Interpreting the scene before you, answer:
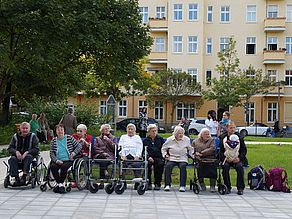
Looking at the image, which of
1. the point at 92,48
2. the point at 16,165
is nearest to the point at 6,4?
the point at 92,48

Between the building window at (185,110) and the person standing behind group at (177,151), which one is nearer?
the person standing behind group at (177,151)

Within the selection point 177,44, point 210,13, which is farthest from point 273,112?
point 210,13

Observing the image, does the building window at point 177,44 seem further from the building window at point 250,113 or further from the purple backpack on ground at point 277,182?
the purple backpack on ground at point 277,182

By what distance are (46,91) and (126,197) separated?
70.7ft

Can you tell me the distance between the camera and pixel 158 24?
163ft

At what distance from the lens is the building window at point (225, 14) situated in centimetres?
4941

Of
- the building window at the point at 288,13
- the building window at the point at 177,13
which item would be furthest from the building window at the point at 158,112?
the building window at the point at 288,13

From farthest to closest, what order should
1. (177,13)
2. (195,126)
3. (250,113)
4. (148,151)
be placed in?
(177,13) → (250,113) → (195,126) → (148,151)

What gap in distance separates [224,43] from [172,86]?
809cm

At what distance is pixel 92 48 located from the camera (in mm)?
21594

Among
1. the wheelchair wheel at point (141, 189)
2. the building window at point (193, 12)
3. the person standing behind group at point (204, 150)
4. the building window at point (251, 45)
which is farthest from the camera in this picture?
the building window at point (193, 12)

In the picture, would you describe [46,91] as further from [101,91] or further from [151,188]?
[151,188]

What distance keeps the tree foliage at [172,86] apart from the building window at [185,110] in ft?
8.27

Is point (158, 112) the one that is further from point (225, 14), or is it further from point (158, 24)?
point (225, 14)
